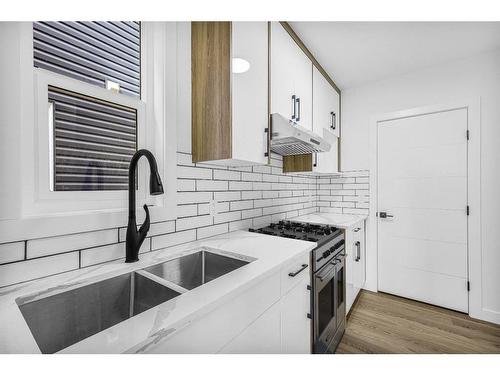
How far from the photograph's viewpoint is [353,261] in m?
2.17

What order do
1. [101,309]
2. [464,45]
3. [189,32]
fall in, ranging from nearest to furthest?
[101,309] → [189,32] → [464,45]

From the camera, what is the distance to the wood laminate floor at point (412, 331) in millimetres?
1755

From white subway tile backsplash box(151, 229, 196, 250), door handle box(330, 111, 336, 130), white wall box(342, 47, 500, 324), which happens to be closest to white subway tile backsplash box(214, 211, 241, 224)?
white subway tile backsplash box(151, 229, 196, 250)

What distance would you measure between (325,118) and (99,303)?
2.44m

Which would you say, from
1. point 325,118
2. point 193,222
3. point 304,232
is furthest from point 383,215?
point 193,222

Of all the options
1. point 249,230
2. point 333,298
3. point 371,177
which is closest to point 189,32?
point 249,230

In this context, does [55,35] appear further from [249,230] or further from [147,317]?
[249,230]

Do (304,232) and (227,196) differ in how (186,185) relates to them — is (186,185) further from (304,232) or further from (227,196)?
(304,232)

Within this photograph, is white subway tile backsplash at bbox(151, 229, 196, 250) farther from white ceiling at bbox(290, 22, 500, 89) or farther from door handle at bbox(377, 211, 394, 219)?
door handle at bbox(377, 211, 394, 219)

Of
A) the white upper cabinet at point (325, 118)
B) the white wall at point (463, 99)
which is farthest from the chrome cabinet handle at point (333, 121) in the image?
the white wall at point (463, 99)

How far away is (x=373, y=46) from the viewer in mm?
2049

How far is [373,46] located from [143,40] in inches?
74.9

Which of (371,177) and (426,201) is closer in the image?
(426,201)

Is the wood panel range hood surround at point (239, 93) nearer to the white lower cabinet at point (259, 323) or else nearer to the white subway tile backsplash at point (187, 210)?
the white subway tile backsplash at point (187, 210)
